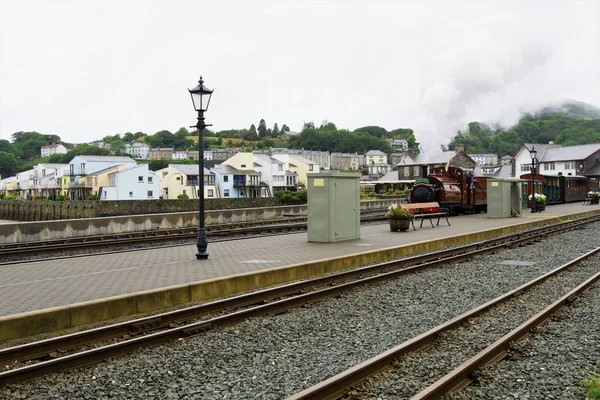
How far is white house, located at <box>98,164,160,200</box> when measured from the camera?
75438mm

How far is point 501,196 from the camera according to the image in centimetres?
2914

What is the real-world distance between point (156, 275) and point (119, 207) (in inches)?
1375

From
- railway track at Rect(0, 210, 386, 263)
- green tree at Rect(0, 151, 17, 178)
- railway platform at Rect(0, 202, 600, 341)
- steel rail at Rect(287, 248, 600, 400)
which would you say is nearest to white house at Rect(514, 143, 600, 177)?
railway track at Rect(0, 210, 386, 263)

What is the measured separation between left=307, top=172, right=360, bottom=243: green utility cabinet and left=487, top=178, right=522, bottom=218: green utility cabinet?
1439 cm

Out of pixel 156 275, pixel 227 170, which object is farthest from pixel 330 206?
pixel 227 170

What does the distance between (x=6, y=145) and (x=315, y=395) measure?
19907cm

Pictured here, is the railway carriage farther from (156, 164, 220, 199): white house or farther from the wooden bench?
(156, 164, 220, 199): white house

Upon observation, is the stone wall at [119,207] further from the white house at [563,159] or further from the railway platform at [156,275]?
the white house at [563,159]

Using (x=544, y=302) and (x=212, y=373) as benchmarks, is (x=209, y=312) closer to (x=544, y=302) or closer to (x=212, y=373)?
(x=212, y=373)

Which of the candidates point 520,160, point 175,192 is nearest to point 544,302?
point 175,192

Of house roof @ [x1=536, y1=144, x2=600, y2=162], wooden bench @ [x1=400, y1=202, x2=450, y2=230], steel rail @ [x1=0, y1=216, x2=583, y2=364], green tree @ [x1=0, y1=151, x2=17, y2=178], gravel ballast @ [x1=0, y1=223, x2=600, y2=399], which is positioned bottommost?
gravel ballast @ [x1=0, y1=223, x2=600, y2=399]

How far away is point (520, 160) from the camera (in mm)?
98250

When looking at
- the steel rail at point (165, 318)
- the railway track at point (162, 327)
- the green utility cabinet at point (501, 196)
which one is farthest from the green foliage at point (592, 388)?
the green utility cabinet at point (501, 196)

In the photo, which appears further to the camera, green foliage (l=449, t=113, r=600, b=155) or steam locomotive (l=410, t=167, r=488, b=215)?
green foliage (l=449, t=113, r=600, b=155)
